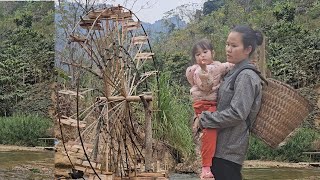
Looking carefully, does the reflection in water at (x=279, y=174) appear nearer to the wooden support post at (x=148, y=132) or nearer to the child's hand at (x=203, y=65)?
the wooden support post at (x=148, y=132)

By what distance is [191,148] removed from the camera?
245 inches

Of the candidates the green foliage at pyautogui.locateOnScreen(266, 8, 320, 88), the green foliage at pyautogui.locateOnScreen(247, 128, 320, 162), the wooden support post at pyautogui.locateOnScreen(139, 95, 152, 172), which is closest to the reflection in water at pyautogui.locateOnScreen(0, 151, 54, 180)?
the wooden support post at pyautogui.locateOnScreen(139, 95, 152, 172)

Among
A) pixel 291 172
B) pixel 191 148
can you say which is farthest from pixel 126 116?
pixel 291 172

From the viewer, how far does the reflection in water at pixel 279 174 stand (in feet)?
22.6

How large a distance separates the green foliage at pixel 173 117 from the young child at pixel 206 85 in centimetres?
247

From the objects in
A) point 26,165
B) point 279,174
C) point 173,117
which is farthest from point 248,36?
point 279,174

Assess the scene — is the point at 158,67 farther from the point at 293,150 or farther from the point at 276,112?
the point at 276,112

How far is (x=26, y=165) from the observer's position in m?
6.89

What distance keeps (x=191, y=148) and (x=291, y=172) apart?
1.92m

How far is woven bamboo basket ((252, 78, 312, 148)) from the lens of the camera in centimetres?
244

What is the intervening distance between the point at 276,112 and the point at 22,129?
431cm

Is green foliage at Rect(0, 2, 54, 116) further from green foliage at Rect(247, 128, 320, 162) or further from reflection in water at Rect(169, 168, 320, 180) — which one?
green foliage at Rect(247, 128, 320, 162)

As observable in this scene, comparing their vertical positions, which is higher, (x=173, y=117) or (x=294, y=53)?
(x=294, y=53)

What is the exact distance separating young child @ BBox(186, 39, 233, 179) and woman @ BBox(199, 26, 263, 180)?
1.8 inches
